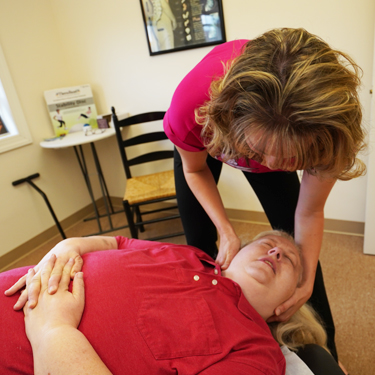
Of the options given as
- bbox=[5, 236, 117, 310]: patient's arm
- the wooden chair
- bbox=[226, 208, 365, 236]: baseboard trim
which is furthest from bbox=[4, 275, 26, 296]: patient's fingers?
bbox=[226, 208, 365, 236]: baseboard trim

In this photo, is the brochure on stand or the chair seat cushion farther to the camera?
the brochure on stand

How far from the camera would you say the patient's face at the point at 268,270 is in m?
1.04

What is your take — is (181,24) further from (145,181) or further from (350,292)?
(350,292)

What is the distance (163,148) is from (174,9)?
3.56 feet

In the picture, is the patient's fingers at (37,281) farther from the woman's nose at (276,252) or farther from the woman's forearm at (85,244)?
the woman's nose at (276,252)

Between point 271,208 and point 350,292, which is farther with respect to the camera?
point 350,292

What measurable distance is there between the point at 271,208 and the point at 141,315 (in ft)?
2.49

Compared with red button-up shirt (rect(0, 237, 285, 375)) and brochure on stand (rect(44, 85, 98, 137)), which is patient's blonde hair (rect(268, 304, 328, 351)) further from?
brochure on stand (rect(44, 85, 98, 137))

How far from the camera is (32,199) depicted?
271 cm

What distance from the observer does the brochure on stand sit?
9.09 ft

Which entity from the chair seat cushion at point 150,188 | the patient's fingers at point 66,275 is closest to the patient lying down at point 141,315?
the patient's fingers at point 66,275

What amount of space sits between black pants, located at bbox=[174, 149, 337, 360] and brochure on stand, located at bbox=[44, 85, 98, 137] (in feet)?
5.82

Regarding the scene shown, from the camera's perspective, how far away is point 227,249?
1.16 m

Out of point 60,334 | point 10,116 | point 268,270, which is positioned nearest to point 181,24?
point 10,116
